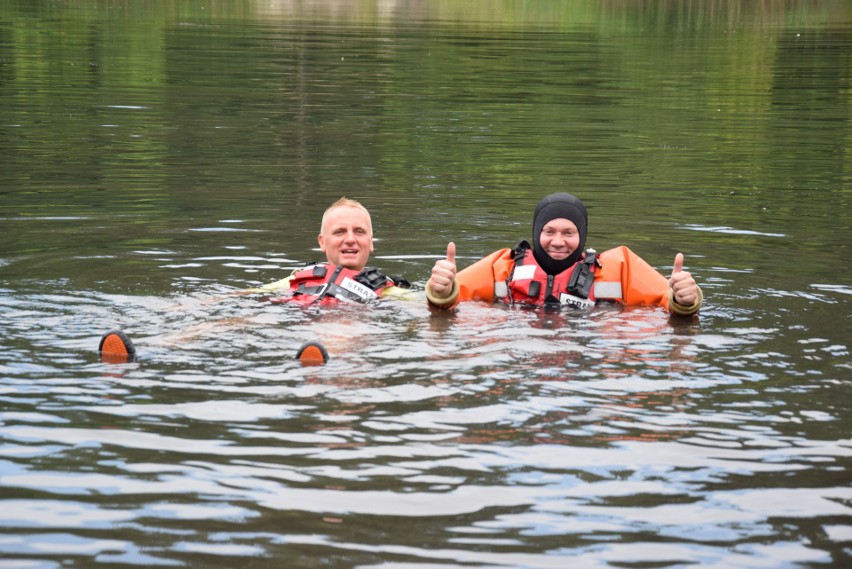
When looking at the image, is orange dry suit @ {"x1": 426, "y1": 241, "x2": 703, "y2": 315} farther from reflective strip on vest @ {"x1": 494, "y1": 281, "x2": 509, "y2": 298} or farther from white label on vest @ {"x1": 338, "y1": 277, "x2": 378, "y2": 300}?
white label on vest @ {"x1": 338, "y1": 277, "x2": 378, "y2": 300}

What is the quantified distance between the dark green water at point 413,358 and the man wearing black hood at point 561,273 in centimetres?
32

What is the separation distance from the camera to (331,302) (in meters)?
9.18

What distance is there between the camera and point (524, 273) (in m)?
9.55

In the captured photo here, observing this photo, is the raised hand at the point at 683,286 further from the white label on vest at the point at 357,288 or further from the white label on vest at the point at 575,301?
the white label on vest at the point at 357,288

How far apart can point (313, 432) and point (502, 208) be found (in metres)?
8.37

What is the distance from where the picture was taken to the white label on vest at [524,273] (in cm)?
953

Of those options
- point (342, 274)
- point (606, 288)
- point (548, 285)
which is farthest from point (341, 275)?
point (606, 288)

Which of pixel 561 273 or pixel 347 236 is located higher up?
pixel 347 236

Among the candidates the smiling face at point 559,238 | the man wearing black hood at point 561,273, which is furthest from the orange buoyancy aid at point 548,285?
the smiling face at point 559,238

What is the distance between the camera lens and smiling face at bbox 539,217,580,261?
9.53m

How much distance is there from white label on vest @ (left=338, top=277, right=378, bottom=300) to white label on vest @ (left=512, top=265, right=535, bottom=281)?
1.08 m

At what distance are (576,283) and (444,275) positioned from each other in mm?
1236

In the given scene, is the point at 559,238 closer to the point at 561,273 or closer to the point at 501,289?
the point at 561,273

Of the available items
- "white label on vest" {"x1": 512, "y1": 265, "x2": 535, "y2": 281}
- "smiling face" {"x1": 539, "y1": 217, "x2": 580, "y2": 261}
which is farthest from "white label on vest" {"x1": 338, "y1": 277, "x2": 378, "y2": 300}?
"smiling face" {"x1": 539, "y1": 217, "x2": 580, "y2": 261}
